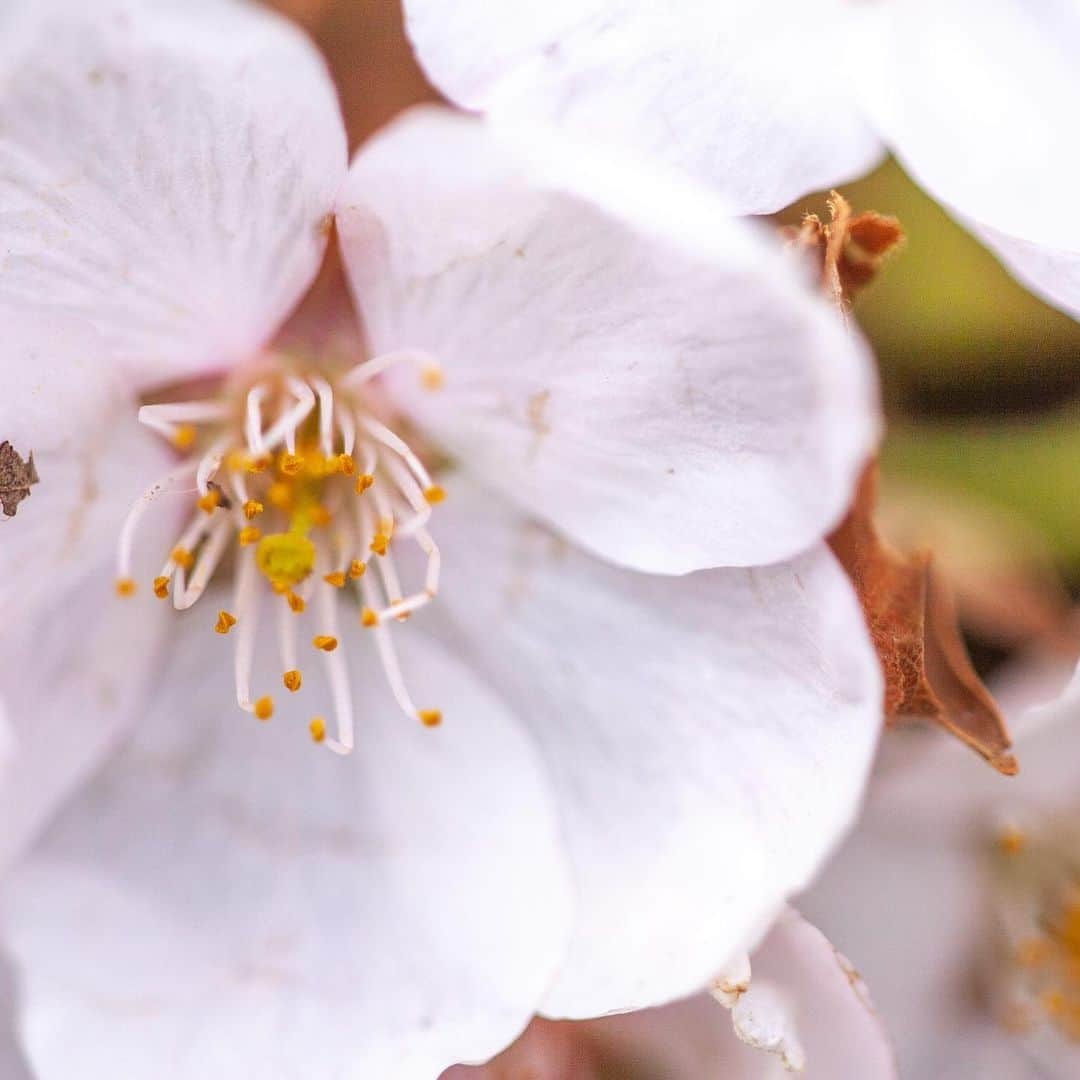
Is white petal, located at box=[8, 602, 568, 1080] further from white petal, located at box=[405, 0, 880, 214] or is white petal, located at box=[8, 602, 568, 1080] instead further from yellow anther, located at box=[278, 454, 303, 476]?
white petal, located at box=[405, 0, 880, 214]

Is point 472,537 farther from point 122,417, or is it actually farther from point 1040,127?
point 1040,127

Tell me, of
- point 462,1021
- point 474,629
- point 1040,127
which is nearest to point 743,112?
point 1040,127

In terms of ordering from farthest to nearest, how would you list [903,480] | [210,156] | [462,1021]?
1. [903,480]
2. [462,1021]
3. [210,156]

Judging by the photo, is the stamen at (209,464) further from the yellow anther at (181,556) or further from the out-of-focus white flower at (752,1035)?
the out-of-focus white flower at (752,1035)

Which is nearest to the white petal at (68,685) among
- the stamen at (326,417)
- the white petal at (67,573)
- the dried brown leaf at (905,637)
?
the white petal at (67,573)

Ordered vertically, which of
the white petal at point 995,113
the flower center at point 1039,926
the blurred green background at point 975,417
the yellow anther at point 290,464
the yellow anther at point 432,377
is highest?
the white petal at point 995,113

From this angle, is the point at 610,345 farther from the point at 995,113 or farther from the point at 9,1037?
the point at 9,1037
